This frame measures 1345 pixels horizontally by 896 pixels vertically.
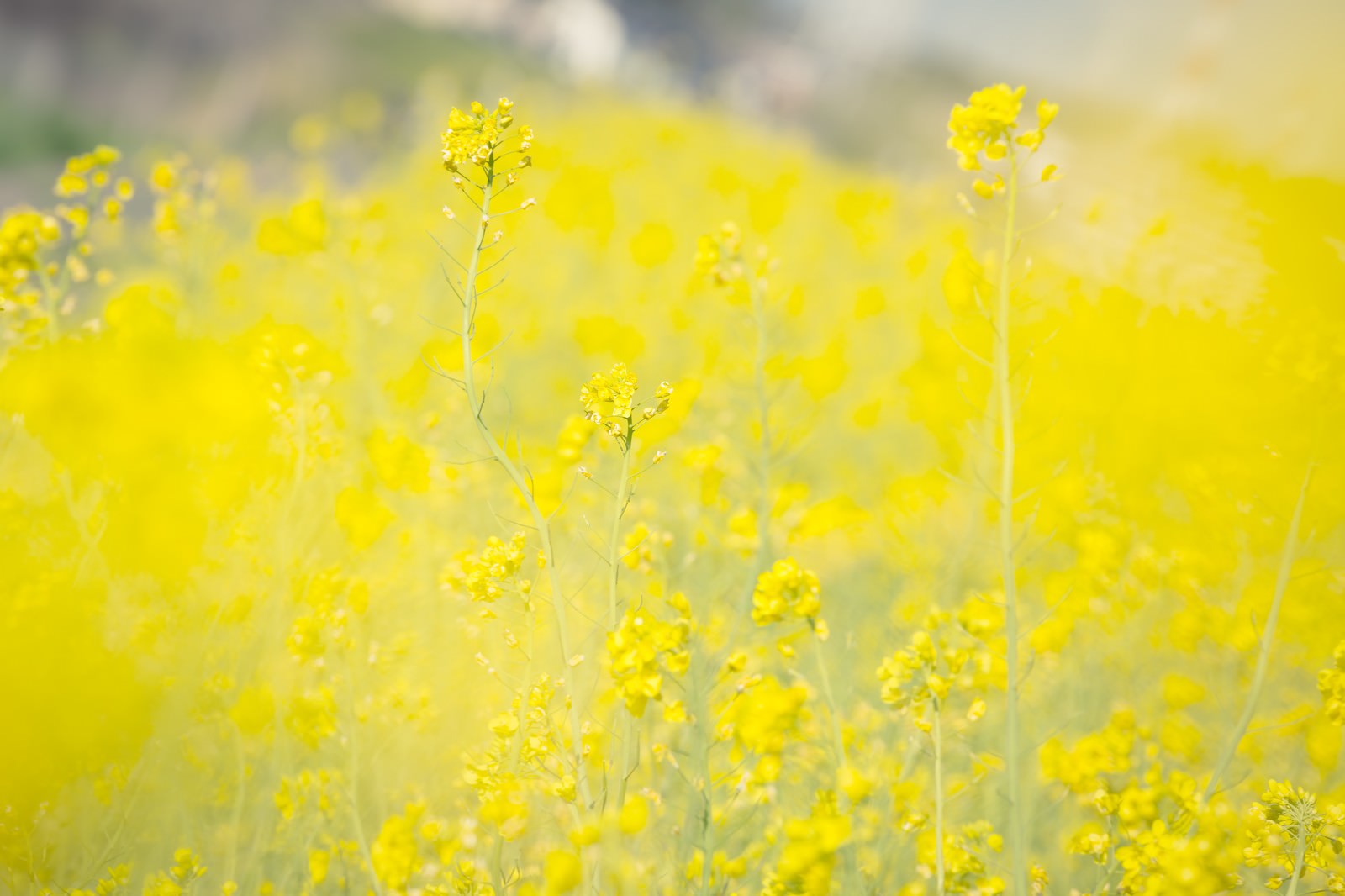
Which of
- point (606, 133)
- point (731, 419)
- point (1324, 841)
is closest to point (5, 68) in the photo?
point (606, 133)

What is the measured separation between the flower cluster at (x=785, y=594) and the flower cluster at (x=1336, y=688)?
854 mm

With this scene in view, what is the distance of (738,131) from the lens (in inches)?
340

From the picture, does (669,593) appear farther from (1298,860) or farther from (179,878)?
(1298,860)

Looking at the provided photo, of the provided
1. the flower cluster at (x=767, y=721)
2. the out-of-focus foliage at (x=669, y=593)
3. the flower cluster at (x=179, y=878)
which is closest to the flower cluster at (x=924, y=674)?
the out-of-focus foliage at (x=669, y=593)

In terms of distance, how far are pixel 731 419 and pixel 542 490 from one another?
3.57ft

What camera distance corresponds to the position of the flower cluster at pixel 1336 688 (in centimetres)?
131

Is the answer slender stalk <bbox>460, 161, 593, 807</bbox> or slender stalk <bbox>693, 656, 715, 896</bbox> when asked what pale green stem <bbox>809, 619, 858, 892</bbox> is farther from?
slender stalk <bbox>460, 161, 593, 807</bbox>

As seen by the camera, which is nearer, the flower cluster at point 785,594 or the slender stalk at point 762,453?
the flower cluster at point 785,594

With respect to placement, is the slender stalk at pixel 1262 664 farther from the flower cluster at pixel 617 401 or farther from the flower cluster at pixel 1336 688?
the flower cluster at pixel 617 401

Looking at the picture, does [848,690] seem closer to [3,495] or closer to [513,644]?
[513,644]

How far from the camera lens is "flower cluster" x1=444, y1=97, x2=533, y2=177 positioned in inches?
48.3

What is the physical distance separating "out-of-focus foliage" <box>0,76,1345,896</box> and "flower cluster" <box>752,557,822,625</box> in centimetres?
1

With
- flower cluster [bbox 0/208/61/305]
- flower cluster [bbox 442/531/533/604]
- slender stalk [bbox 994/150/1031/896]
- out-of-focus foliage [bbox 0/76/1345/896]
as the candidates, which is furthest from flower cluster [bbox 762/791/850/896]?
flower cluster [bbox 0/208/61/305]

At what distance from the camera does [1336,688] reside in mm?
1324
